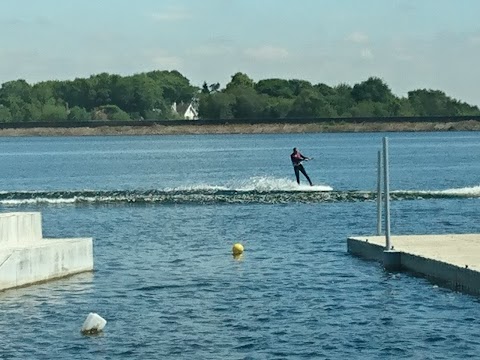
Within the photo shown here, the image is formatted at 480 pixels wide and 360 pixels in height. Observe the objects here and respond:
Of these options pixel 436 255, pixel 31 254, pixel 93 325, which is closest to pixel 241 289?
pixel 436 255

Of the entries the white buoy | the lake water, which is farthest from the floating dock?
the white buoy

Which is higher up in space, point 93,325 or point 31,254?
point 31,254

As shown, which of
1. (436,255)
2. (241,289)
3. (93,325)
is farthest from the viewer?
(436,255)

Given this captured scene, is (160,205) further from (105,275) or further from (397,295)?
(397,295)

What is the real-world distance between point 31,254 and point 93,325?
15.0 ft

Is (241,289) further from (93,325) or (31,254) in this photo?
(93,325)

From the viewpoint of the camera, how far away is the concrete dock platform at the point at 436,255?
25.7 metres

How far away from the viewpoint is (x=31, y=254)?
27266mm

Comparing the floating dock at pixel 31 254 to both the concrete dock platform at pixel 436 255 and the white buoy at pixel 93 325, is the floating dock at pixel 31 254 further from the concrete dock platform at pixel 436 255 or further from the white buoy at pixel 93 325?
the concrete dock platform at pixel 436 255

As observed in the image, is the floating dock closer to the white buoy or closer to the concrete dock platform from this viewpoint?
the white buoy

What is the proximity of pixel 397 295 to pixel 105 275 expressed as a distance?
6816 millimetres

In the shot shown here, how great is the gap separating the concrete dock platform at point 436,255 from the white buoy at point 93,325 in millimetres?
6605

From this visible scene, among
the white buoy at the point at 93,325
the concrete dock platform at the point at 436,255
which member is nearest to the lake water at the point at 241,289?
the white buoy at the point at 93,325

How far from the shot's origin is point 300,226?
41906 millimetres
